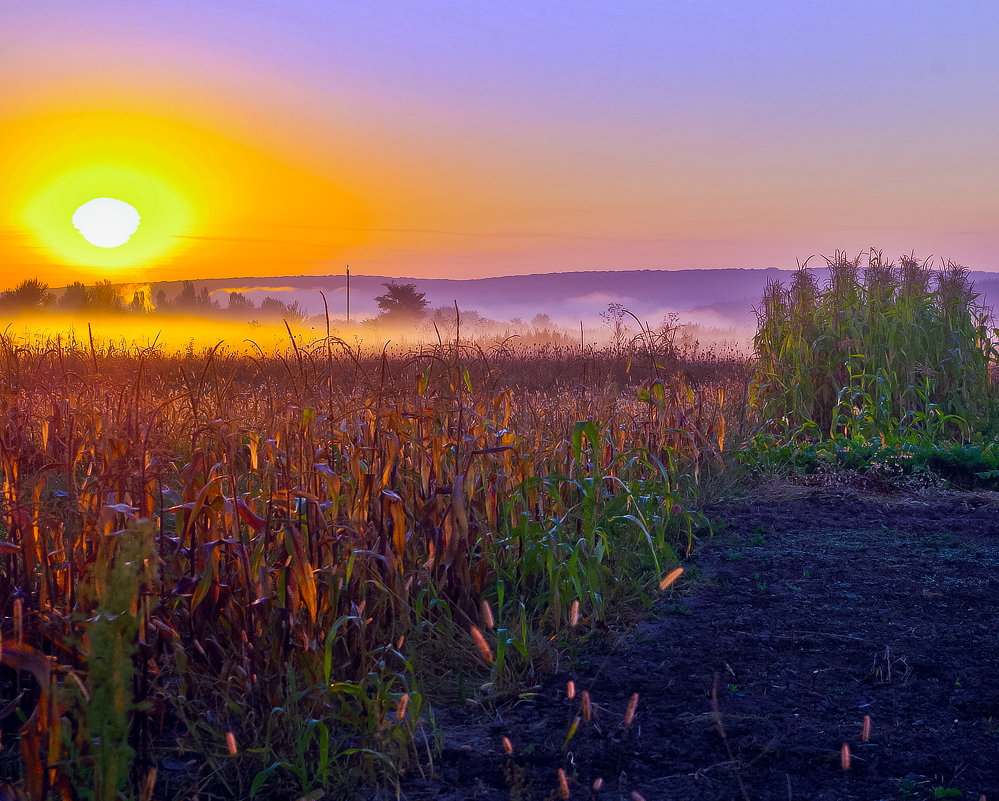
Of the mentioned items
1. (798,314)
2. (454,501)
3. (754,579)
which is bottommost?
(754,579)

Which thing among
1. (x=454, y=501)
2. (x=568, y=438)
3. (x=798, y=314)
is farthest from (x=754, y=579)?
(x=798, y=314)

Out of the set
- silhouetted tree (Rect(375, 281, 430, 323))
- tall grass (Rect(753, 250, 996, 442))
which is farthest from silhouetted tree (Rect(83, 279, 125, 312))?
tall grass (Rect(753, 250, 996, 442))

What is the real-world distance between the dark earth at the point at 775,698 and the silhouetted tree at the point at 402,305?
45065 millimetres

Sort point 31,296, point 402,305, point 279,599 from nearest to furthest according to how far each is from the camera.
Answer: point 279,599, point 31,296, point 402,305

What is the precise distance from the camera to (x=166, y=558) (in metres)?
3.87

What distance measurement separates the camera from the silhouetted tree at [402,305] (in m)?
48.9

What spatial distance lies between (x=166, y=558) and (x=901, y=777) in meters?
3.00

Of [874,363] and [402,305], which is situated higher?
[402,305]

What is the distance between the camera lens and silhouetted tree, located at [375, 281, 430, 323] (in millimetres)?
48875

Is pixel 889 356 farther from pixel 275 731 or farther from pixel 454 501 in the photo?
pixel 275 731

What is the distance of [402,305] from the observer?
4931 cm

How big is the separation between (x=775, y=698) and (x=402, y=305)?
4723cm

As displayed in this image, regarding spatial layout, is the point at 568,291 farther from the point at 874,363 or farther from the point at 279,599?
the point at 279,599

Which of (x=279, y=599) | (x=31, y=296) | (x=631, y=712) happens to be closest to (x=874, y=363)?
(x=631, y=712)
